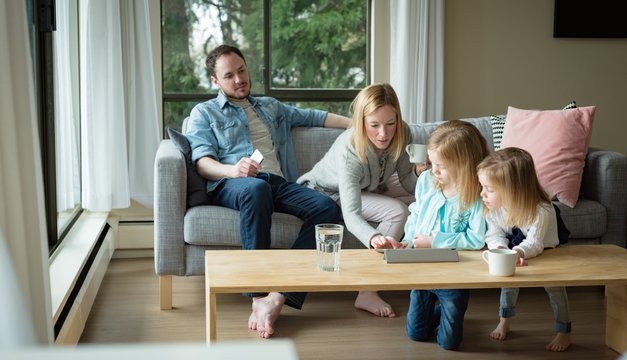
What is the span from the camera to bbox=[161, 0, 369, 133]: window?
15.9 feet

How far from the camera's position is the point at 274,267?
2539 mm

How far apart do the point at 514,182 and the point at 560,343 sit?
67 cm

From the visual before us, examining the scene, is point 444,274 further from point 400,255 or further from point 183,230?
point 183,230

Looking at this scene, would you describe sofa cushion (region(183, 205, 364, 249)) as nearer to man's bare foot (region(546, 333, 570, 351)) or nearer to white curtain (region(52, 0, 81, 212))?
white curtain (region(52, 0, 81, 212))

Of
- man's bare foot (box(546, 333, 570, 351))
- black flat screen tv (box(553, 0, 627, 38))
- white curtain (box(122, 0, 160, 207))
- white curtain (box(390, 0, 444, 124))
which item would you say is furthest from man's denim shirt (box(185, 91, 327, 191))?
black flat screen tv (box(553, 0, 627, 38))

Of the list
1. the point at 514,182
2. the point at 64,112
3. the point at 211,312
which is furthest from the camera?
the point at 64,112

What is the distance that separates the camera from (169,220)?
3.56 meters

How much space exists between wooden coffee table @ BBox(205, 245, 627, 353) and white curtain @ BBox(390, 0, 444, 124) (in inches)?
84.1

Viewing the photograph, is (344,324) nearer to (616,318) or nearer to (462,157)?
(462,157)

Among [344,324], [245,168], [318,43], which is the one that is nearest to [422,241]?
[344,324]

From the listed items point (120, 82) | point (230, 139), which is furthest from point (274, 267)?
point (120, 82)

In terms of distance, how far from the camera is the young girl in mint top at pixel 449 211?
2895mm

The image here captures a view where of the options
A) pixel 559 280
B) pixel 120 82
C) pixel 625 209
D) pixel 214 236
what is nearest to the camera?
pixel 559 280

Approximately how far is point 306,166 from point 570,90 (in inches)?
73.9
